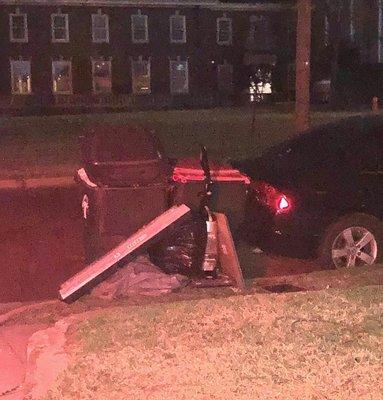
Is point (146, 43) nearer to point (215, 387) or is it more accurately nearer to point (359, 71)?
point (359, 71)

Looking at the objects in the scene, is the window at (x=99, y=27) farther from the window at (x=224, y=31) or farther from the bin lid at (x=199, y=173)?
the bin lid at (x=199, y=173)

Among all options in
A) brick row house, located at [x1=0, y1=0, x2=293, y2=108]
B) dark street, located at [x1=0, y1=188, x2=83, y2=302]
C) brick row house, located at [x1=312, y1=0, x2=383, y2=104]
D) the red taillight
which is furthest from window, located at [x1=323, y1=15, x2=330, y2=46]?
the red taillight

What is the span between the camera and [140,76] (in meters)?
45.7

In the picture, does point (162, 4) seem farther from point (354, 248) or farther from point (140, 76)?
point (354, 248)

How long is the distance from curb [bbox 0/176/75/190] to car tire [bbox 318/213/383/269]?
8451 millimetres

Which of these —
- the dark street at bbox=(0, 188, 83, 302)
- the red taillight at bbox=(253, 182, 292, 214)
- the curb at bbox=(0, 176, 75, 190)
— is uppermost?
the red taillight at bbox=(253, 182, 292, 214)

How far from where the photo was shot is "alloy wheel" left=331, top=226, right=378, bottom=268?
8445 mm

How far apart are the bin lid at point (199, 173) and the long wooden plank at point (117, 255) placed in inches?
19.0

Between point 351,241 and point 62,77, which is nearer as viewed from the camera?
point 351,241

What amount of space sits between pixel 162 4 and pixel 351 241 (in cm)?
3830

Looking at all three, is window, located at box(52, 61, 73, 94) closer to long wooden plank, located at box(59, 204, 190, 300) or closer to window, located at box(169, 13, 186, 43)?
window, located at box(169, 13, 186, 43)

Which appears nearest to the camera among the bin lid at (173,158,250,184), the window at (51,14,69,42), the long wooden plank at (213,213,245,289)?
the long wooden plank at (213,213,245,289)

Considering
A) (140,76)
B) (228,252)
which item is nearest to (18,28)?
(140,76)

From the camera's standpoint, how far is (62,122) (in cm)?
3148
